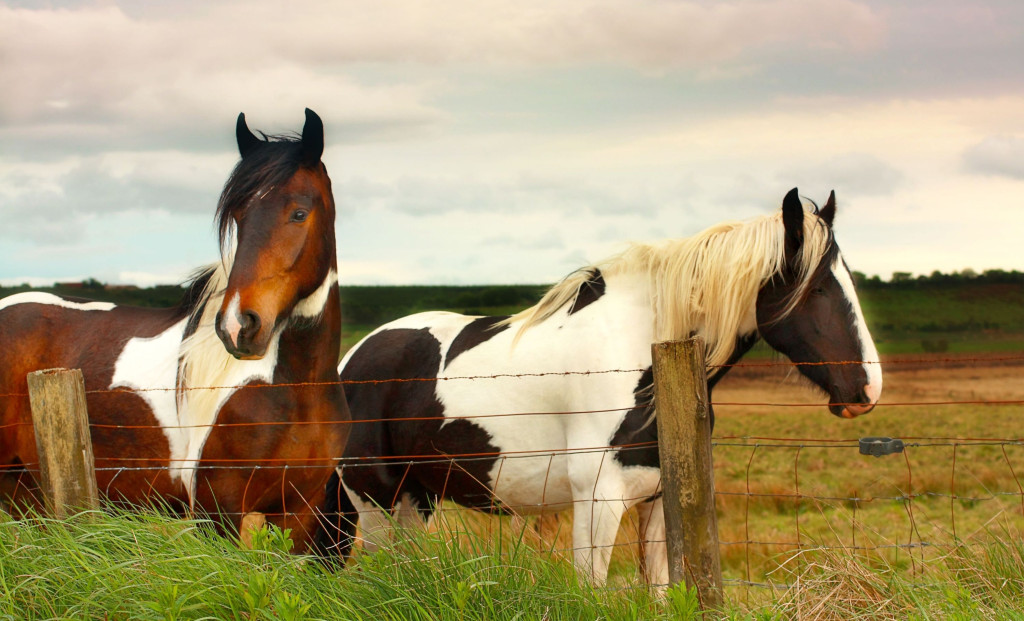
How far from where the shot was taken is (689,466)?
2.87m

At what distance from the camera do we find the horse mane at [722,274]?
4070 mm

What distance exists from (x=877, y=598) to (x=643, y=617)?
104 cm

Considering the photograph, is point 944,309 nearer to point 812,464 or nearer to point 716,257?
point 812,464

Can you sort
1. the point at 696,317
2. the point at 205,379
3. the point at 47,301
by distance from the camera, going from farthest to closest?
the point at 47,301, the point at 696,317, the point at 205,379

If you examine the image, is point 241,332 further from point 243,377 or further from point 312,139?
point 312,139

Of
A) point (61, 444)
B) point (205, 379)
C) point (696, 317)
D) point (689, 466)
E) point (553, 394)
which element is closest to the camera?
point (689, 466)

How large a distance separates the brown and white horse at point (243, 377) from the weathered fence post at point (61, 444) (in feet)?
0.63

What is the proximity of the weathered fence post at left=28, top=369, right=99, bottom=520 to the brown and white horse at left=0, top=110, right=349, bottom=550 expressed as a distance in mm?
191

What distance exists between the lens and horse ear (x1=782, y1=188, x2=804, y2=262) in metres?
4.06

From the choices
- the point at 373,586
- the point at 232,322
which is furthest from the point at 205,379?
the point at 373,586

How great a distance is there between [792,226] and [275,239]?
261cm

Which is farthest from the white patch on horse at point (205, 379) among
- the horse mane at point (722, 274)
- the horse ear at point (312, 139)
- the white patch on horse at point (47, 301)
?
the horse mane at point (722, 274)


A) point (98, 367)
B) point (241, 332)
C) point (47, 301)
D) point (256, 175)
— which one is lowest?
point (98, 367)

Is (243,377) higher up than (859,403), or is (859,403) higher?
(243,377)
